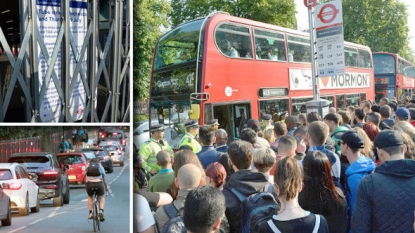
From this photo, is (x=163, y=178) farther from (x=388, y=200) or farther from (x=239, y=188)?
(x=388, y=200)

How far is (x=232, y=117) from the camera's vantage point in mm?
8688

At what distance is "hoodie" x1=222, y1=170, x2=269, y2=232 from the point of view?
9.29 feet

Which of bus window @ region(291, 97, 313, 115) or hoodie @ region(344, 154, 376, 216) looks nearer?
hoodie @ region(344, 154, 376, 216)

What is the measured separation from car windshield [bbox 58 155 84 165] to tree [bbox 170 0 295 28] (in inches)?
709

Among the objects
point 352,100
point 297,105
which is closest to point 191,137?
point 297,105

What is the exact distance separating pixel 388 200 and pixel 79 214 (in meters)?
1.82

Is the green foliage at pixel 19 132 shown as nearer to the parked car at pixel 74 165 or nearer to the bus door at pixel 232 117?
the parked car at pixel 74 165

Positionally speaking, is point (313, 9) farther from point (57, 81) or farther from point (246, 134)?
point (57, 81)

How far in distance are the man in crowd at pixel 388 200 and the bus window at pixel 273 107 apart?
21.4ft

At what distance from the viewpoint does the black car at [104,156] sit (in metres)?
1.49

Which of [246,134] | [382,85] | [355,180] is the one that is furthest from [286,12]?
[355,180]

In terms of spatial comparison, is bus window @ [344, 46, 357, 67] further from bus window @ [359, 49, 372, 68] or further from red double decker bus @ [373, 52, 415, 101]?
red double decker bus @ [373, 52, 415, 101]

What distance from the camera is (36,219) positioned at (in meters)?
1.40

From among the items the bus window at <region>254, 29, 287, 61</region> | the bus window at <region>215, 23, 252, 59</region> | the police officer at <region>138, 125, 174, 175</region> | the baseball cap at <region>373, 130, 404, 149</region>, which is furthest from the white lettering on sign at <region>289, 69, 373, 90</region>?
the baseball cap at <region>373, 130, 404, 149</region>
